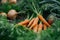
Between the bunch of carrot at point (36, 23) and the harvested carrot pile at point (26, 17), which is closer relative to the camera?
the harvested carrot pile at point (26, 17)

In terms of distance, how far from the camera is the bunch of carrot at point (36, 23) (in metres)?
3.98

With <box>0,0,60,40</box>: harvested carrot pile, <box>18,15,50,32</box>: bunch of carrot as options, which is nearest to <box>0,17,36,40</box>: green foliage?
<box>0,0,60,40</box>: harvested carrot pile

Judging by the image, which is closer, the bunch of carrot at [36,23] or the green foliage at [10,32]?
the green foliage at [10,32]

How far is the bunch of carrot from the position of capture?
3978 mm

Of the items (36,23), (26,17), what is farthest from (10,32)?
(26,17)

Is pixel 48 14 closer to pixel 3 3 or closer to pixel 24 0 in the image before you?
pixel 24 0

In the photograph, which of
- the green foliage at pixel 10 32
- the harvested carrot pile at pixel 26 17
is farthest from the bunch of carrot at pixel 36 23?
the green foliage at pixel 10 32

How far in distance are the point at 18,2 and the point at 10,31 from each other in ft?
4.27

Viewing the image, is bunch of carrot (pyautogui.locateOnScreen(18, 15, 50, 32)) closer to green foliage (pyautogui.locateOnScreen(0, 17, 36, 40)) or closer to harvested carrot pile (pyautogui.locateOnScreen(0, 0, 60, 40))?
harvested carrot pile (pyautogui.locateOnScreen(0, 0, 60, 40))

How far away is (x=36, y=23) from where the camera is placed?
4.07m

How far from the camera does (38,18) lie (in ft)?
13.6

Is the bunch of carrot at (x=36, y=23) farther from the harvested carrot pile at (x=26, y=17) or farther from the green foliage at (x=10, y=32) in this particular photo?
the green foliage at (x=10, y=32)

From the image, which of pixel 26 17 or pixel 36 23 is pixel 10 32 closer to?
pixel 36 23

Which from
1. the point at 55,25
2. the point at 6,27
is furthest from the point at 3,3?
the point at 55,25
